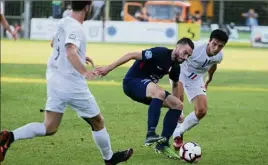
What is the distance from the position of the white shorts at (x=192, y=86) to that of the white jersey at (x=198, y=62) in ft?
0.18

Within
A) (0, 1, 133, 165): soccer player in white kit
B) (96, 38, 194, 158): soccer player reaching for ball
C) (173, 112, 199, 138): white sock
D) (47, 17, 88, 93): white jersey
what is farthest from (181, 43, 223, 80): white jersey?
(47, 17, 88, 93): white jersey

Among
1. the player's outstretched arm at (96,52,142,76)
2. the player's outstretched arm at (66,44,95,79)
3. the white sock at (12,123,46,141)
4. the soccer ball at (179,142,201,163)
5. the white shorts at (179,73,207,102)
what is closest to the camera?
the player's outstretched arm at (66,44,95,79)

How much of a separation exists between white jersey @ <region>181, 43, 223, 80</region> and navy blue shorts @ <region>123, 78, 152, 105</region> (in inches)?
57.9

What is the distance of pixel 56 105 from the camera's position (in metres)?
9.08

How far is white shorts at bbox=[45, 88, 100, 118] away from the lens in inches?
356

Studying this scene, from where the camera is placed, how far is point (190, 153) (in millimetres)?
10430

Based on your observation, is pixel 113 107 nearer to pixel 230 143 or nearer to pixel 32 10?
pixel 230 143

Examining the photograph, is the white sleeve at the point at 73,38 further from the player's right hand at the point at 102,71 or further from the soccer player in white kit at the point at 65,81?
the player's right hand at the point at 102,71

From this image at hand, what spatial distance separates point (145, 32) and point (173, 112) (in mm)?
33342

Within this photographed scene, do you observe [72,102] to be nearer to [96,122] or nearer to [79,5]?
[96,122]

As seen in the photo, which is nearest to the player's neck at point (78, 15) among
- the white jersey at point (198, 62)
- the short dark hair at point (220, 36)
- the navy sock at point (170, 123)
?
the navy sock at point (170, 123)

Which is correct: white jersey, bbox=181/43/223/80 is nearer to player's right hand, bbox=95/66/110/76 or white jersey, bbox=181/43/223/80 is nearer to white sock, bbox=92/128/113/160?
player's right hand, bbox=95/66/110/76

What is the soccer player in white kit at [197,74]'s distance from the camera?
11.5 metres

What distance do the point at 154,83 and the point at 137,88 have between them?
0.79 ft
